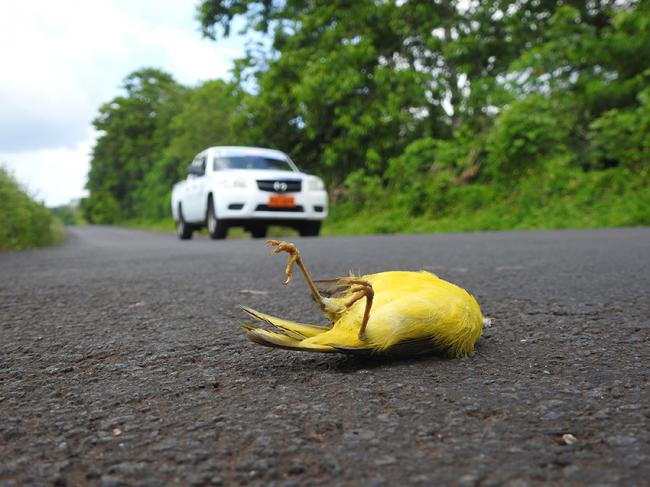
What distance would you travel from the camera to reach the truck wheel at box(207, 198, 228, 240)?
10.8 meters

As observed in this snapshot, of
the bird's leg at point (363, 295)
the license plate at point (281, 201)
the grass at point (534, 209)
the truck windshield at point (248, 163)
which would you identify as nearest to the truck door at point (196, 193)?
the truck windshield at point (248, 163)

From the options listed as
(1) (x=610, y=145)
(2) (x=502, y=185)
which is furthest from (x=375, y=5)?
(1) (x=610, y=145)

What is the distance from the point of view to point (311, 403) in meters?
1.42

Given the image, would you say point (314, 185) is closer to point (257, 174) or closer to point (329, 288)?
point (257, 174)

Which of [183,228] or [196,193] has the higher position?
[196,193]

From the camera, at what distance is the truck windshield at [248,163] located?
1146 centimetres

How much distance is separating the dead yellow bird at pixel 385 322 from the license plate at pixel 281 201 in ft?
29.1

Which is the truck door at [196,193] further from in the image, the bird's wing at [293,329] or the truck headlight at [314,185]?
the bird's wing at [293,329]

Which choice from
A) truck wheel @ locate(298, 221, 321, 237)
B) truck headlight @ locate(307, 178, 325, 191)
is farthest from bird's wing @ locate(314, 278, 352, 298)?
truck wheel @ locate(298, 221, 321, 237)

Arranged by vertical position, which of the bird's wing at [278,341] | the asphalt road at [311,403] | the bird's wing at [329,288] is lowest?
the asphalt road at [311,403]

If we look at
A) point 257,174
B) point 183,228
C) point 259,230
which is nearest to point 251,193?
point 257,174

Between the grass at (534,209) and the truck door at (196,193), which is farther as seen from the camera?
the truck door at (196,193)

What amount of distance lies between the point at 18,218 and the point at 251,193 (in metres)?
3.42

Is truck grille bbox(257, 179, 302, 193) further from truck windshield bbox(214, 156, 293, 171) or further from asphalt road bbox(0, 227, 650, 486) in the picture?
asphalt road bbox(0, 227, 650, 486)
